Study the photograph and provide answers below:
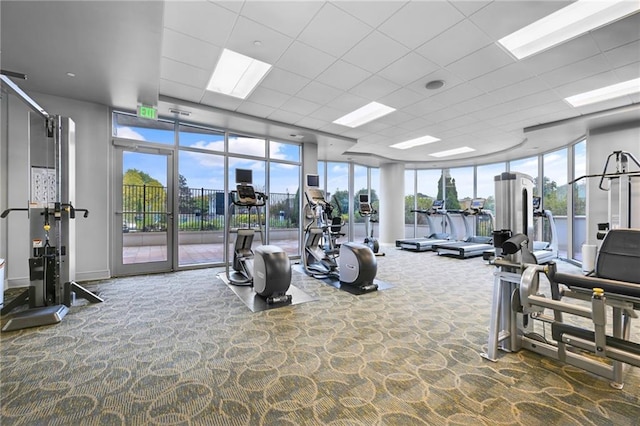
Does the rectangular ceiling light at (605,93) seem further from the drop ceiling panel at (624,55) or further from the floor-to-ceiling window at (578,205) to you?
the floor-to-ceiling window at (578,205)

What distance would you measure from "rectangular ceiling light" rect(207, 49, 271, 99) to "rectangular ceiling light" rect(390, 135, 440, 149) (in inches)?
188

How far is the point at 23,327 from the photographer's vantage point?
290cm

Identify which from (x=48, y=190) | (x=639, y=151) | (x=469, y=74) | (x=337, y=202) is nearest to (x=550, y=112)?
(x=639, y=151)

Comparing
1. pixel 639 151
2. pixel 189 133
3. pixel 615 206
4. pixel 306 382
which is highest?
pixel 189 133

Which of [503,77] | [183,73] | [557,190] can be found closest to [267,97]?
[183,73]

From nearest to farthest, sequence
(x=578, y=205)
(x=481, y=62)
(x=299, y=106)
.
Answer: (x=481, y=62) → (x=299, y=106) → (x=578, y=205)

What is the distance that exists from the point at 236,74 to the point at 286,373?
4.00 m

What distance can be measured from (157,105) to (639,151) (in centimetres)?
900

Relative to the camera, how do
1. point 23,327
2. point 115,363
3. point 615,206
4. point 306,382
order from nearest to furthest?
point 306,382 → point 115,363 → point 23,327 → point 615,206

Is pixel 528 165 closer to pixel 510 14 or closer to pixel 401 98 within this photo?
pixel 401 98

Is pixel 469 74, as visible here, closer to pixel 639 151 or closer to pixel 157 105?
pixel 639 151

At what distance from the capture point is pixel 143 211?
5.43 metres

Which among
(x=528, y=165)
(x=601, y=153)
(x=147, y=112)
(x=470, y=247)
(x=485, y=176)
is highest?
(x=147, y=112)

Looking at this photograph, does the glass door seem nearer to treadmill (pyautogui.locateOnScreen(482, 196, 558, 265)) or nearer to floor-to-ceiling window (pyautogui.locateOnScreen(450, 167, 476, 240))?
treadmill (pyautogui.locateOnScreen(482, 196, 558, 265))
